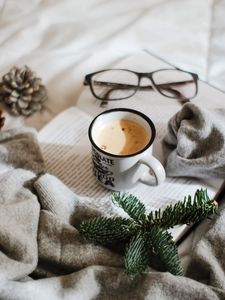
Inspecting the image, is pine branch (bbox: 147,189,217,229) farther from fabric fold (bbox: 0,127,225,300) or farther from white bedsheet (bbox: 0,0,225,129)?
white bedsheet (bbox: 0,0,225,129)

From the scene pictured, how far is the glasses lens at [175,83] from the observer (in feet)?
2.28

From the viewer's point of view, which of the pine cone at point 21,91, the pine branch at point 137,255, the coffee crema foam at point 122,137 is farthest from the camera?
the pine cone at point 21,91

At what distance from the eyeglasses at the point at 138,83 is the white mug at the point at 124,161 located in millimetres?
121

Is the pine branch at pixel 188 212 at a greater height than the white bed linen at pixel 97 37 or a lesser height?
lesser

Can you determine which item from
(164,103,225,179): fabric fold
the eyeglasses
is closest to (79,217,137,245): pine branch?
(164,103,225,179): fabric fold

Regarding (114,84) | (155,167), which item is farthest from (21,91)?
(155,167)

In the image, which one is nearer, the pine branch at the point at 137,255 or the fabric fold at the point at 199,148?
the pine branch at the point at 137,255

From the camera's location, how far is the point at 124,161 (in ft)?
1.74

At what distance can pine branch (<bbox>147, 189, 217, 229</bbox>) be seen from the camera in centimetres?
46

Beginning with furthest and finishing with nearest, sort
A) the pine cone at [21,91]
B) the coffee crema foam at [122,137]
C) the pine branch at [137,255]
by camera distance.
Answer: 1. the pine cone at [21,91]
2. the coffee crema foam at [122,137]
3. the pine branch at [137,255]

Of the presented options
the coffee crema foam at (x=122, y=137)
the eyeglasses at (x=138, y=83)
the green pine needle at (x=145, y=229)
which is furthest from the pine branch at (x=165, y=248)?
the eyeglasses at (x=138, y=83)

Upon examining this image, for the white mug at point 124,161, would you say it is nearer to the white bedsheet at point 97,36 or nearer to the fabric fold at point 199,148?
the fabric fold at point 199,148

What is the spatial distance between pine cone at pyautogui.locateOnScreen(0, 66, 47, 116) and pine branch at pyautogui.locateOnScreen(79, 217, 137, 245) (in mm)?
267

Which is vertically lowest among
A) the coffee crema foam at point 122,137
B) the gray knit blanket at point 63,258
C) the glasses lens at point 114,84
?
the gray knit blanket at point 63,258
